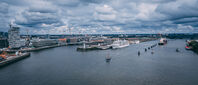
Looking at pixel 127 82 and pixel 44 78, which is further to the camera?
pixel 44 78

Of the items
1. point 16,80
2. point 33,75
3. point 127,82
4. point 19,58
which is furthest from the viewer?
point 19,58

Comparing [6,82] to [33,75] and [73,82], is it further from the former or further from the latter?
[73,82]

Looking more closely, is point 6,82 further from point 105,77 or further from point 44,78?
point 105,77

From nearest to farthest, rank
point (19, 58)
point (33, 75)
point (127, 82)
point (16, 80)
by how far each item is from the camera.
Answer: point (127, 82)
point (16, 80)
point (33, 75)
point (19, 58)

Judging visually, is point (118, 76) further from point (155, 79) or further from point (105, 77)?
point (155, 79)

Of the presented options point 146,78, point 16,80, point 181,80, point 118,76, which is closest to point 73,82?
point 118,76

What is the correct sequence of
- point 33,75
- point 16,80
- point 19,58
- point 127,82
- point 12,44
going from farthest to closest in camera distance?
point 12,44, point 19,58, point 33,75, point 16,80, point 127,82

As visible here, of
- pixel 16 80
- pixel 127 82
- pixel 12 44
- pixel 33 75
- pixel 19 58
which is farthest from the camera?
pixel 12 44

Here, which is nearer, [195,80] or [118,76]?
[195,80]

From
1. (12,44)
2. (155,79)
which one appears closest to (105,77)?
(155,79)
